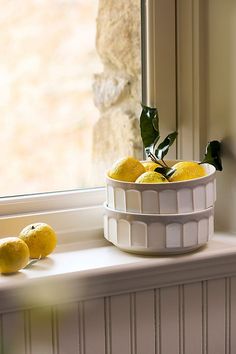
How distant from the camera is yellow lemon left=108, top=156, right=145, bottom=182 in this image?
1697 mm

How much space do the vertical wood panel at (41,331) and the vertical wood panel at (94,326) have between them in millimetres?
77

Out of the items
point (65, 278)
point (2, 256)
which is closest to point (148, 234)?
point (65, 278)

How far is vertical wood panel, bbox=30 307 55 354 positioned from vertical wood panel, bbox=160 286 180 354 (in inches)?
10.0

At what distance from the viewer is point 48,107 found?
1831mm

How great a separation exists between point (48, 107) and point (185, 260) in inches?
19.3

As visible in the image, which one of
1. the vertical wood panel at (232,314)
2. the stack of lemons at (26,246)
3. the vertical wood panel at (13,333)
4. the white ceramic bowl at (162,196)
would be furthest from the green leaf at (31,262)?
the vertical wood panel at (232,314)

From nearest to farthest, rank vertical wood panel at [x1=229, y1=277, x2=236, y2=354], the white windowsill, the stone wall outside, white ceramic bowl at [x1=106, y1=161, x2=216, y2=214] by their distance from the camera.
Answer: the white windowsill
white ceramic bowl at [x1=106, y1=161, x2=216, y2=214]
vertical wood panel at [x1=229, y1=277, x2=236, y2=354]
the stone wall outside

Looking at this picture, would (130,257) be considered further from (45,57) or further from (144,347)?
(45,57)

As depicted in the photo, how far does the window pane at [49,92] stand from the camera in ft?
5.84

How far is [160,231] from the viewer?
1.66 metres

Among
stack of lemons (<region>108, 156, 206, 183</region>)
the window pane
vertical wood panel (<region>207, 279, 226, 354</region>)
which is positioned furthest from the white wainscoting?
the window pane

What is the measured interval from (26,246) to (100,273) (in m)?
0.16

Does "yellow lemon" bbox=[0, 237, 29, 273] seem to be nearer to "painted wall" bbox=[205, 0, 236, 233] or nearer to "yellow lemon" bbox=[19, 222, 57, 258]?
"yellow lemon" bbox=[19, 222, 57, 258]

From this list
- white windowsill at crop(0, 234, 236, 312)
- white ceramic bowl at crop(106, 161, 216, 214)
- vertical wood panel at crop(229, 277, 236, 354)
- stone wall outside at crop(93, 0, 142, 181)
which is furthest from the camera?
stone wall outside at crop(93, 0, 142, 181)
